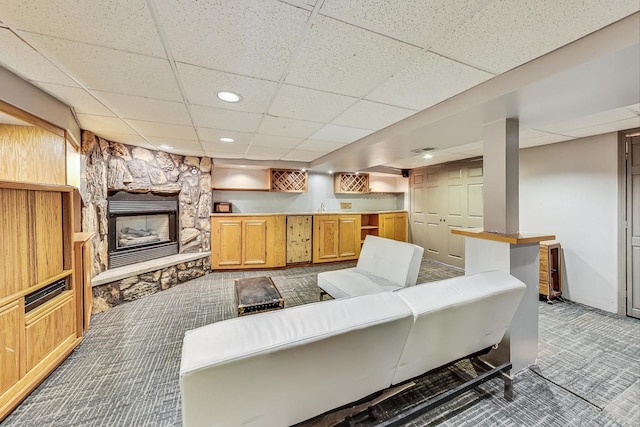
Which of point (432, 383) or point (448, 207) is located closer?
point (432, 383)

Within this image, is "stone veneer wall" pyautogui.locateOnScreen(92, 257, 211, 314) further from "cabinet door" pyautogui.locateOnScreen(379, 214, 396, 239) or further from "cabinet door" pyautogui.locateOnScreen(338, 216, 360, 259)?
"cabinet door" pyautogui.locateOnScreen(379, 214, 396, 239)

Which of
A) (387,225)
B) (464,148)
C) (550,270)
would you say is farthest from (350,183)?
(550,270)

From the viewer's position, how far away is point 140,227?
4066 millimetres

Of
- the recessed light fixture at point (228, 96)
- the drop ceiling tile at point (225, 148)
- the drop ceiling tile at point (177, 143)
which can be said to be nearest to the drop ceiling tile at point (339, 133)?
the recessed light fixture at point (228, 96)

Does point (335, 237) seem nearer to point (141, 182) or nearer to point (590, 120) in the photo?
point (141, 182)

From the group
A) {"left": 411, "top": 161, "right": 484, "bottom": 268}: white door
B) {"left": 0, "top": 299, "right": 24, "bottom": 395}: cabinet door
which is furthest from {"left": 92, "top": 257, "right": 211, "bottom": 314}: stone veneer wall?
{"left": 411, "top": 161, "right": 484, "bottom": 268}: white door

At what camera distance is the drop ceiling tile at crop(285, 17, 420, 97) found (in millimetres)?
1252

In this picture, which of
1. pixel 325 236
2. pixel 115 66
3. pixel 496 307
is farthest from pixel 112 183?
pixel 496 307

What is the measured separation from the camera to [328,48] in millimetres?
1366

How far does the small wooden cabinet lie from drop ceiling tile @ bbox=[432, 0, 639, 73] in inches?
118

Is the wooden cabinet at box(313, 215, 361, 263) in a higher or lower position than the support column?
lower

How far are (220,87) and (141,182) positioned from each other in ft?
9.80

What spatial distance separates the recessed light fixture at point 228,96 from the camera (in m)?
1.94

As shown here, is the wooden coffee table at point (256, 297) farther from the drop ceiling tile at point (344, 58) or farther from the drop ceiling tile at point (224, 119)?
the drop ceiling tile at point (344, 58)
